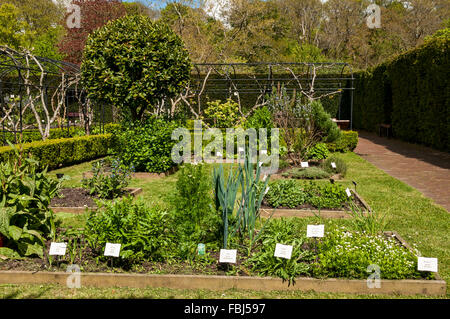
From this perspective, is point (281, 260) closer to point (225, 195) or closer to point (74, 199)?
point (225, 195)

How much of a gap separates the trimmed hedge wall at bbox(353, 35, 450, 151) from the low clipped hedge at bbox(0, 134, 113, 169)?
10293mm

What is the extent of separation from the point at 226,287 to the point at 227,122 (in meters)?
9.60

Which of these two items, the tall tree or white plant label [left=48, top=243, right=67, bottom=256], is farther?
the tall tree

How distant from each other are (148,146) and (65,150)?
3062 millimetres

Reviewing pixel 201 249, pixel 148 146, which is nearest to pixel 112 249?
pixel 201 249

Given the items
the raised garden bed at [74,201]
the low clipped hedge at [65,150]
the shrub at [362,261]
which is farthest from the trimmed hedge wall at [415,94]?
the low clipped hedge at [65,150]

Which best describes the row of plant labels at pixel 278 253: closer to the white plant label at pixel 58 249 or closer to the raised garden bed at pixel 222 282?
the white plant label at pixel 58 249

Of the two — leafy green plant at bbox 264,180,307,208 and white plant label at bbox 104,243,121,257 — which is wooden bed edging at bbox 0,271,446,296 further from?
leafy green plant at bbox 264,180,307,208

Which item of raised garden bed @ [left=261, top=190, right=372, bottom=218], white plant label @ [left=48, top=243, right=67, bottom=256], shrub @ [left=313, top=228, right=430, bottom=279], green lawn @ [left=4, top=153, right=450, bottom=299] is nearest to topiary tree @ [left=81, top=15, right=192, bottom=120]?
green lawn @ [left=4, top=153, right=450, bottom=299]

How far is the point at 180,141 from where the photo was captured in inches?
372

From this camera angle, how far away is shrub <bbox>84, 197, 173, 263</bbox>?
140 inches

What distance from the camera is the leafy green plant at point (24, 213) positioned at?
375 centimetres
